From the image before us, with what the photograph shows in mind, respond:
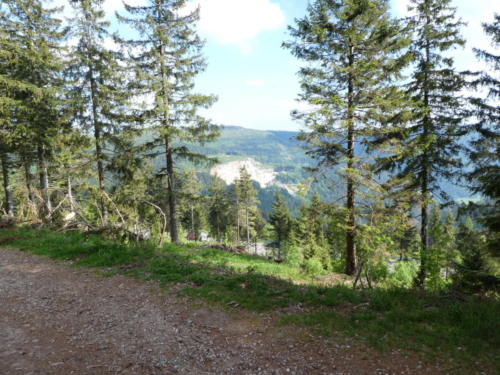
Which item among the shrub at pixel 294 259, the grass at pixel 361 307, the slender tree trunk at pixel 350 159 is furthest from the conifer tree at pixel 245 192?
the grass at pixel 361 307

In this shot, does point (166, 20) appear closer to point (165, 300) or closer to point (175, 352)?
point (165, 300)

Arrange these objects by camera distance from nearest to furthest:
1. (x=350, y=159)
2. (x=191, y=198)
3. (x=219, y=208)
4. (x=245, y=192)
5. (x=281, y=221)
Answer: (x=350, y=159) < (x=191, y=198) < (x=245, y=192) < (x=219, y=208) < (x=281, y=221)

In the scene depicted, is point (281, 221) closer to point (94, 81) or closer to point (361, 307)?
point (94, 81)

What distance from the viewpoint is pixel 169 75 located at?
1558 centimetres

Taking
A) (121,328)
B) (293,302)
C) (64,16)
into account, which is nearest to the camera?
(121,328)

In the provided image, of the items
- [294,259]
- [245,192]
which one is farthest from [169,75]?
[245,192]

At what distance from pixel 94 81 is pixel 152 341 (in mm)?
18254

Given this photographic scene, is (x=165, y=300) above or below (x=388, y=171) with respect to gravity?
below

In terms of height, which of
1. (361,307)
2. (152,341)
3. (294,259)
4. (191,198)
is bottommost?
(294,259)

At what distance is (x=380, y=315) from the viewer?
5.35m

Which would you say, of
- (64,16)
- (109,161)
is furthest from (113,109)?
(64,16)

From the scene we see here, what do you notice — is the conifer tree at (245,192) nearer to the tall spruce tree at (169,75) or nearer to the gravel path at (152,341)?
the tall spruce tree at (169,75)

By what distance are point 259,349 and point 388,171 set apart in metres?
14.4

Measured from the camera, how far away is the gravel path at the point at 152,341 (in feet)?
13.6
